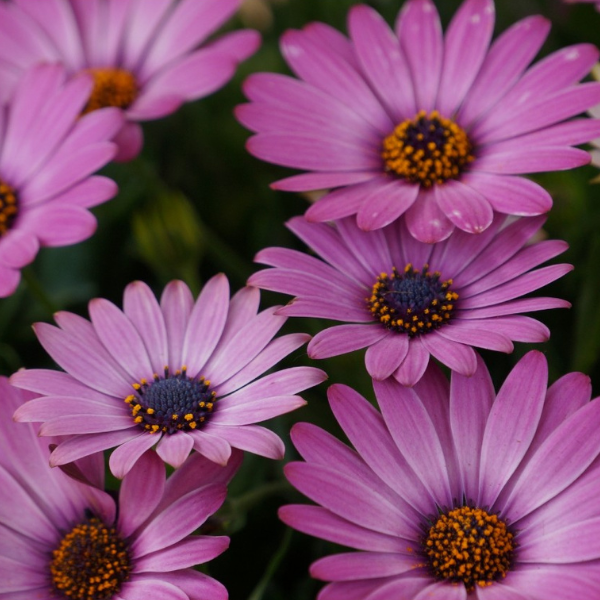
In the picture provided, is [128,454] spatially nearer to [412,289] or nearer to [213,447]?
[213,447]

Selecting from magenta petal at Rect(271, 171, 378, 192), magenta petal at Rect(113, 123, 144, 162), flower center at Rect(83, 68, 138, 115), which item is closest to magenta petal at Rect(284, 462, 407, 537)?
magenta petal at Rect(271, 171, 378, 192)

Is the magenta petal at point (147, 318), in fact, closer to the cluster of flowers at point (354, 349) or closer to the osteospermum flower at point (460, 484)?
the cluster of flowers at point (354, 349)

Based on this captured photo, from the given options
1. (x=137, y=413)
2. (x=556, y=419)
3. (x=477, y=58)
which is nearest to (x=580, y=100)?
(x=477, y=58)

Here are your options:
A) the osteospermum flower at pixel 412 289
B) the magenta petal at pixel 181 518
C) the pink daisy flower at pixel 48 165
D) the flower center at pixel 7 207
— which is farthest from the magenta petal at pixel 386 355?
the flower center at pixel 7 207

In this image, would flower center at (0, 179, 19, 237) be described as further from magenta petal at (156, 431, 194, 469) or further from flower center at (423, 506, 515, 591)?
flower center at (423, 506, 515, 591)

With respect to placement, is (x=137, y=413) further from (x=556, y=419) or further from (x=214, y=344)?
(x=556, y=419)

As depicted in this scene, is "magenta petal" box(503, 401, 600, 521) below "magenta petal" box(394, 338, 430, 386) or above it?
below
